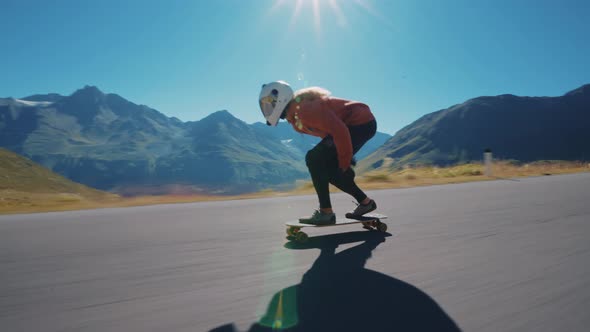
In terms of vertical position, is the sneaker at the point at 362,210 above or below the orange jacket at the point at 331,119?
below

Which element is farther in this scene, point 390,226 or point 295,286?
point 390,226

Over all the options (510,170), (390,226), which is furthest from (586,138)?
(390,226)

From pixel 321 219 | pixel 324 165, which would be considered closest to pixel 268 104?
pixel 324 165

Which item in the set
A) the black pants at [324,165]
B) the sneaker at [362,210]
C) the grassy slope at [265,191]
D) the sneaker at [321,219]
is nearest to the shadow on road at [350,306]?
the sneaker at [321,219]

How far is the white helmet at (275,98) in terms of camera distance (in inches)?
147

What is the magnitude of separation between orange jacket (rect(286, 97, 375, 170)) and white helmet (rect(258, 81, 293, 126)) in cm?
10

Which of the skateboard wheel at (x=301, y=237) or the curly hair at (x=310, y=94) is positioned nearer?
the skateboard wheel at (x=301, y=237)

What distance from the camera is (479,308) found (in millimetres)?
1569

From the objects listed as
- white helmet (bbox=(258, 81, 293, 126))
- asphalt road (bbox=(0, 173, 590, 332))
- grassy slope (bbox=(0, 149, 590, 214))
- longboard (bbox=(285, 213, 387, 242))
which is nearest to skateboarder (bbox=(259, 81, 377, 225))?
white helmet (bbox=(258, 81, 293, 126))

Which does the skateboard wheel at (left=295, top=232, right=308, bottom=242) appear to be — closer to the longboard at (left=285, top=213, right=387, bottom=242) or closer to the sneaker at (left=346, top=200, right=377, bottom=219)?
the longboard at (left=285, top=213, right=387, bottom=242)

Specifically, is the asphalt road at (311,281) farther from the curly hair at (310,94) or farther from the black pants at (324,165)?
the curly hair at (310,94)

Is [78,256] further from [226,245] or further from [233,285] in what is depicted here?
[233,285]

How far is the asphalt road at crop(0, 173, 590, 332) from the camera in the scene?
150 cm

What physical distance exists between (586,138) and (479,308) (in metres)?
242
